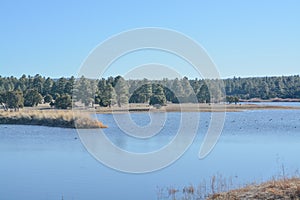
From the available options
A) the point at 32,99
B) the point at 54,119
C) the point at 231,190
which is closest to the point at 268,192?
the point at 231,190

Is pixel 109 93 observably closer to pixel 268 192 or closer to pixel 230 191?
pixel 230 191

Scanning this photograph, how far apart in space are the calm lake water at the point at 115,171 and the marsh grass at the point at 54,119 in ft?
27.2

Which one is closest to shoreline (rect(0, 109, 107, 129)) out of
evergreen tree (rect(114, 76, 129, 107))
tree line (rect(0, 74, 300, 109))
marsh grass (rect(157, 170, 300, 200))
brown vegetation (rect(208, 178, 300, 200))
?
tree line (rect(0, 74, 300, 109))

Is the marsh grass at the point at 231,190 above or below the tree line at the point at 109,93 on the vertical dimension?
below

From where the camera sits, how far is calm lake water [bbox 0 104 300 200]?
12438 millimetres

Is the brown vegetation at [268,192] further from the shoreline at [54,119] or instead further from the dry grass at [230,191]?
the shoreline at [54,119]

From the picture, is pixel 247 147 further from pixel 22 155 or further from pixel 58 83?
pixel 58 83

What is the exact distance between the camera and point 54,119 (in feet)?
121

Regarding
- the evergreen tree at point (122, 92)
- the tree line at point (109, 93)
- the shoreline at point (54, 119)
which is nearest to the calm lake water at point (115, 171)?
the shoreline at point (54, 119)

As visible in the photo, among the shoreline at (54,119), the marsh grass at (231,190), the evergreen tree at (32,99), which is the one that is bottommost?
the marsh grass at (231,190)

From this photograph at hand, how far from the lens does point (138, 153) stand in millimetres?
19734

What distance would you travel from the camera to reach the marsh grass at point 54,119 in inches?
1326

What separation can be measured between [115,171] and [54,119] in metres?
22.2

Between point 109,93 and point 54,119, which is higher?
point 109,93
